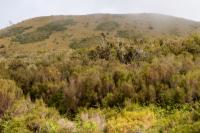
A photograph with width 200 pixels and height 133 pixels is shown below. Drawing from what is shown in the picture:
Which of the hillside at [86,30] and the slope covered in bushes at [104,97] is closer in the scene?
the slope covered in bushes at [104,97]

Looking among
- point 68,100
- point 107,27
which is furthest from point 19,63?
point 107,27

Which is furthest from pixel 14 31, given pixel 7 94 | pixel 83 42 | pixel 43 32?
pixel 7 94

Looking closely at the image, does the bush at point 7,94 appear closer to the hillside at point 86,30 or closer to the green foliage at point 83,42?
the green foliage at point 83,42

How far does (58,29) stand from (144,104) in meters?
42.9

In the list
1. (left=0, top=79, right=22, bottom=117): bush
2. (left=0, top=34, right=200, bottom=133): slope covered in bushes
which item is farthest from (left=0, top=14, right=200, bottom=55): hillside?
(left=0, top=79, right=22, bottom=117): bush

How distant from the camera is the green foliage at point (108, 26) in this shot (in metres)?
55.6

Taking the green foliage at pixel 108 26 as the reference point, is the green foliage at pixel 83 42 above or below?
below

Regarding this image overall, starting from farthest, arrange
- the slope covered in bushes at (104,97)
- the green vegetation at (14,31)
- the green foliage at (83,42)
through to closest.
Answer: the green vegetation at (14,31) → the green foliage at (83,42) → the slope covered in bushes at (104,97)

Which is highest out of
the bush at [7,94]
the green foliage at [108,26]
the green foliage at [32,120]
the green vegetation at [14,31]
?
the bush at [7,94]

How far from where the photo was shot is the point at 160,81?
1647 centimetres

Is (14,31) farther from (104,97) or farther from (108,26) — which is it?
(104,97)

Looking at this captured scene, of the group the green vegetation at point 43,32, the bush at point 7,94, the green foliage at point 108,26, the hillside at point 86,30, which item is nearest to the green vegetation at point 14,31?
the hillside at point 86,30

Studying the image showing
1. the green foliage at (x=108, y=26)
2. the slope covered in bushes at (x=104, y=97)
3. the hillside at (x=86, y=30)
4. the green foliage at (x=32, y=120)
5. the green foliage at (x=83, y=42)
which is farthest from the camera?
the green foliage at (x=108, y=26)

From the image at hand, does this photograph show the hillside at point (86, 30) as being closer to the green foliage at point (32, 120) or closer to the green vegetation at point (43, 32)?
the green vegetation at point (43, 32)
